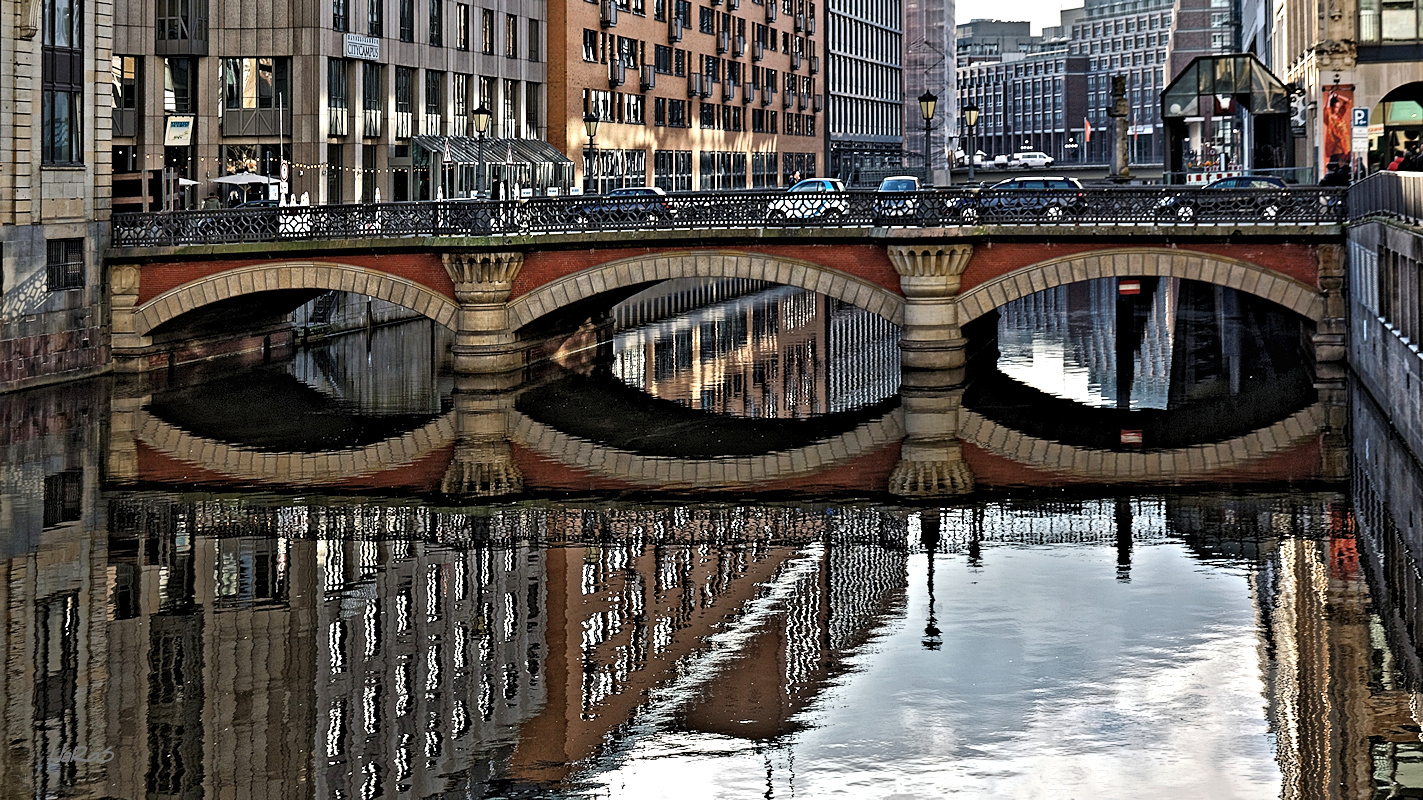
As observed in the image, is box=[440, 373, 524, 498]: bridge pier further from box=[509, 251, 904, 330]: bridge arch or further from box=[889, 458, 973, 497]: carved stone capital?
box=[889, 458, 973, 497]: carved stone capital

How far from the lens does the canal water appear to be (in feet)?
65.2

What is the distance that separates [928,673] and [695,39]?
108 metres

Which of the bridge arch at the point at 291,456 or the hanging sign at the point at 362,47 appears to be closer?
the bridge arch at the point at 291,456

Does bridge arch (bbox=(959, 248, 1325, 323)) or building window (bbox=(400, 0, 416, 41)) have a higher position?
building window (bbox=(400, 0, 416, 41))

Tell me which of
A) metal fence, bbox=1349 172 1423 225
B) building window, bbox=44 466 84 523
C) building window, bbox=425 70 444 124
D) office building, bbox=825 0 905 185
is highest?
office building, bbox=825 0 905 185

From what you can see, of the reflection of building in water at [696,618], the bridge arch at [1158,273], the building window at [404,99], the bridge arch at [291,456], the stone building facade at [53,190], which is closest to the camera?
the reflection of building in water at [696,618]

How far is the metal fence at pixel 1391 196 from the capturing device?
3612 centimetres

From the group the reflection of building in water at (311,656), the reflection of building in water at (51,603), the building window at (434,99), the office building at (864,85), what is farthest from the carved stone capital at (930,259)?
the office building at (864,85)

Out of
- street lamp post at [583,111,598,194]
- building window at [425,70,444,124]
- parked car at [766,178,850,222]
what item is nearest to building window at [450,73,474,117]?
building window at [425,70,444,124]

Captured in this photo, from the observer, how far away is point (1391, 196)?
131 ft

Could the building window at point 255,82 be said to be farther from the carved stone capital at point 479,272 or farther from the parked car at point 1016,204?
the parked car at point 1016,204

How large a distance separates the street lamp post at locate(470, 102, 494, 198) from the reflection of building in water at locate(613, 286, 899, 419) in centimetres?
1120

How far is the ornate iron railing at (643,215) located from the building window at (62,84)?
2.92 meters

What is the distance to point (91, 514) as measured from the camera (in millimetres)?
34375
